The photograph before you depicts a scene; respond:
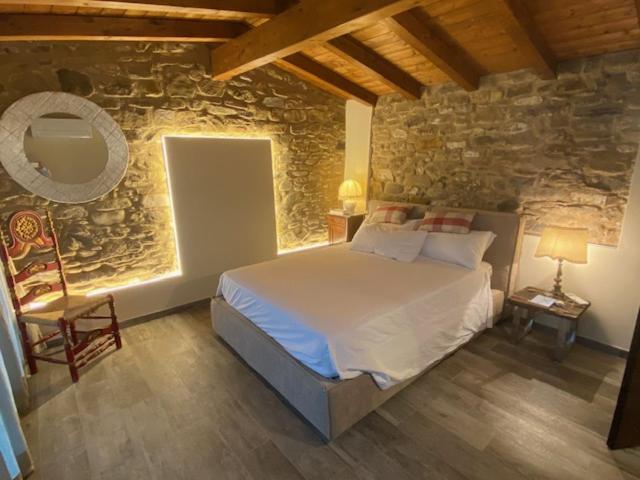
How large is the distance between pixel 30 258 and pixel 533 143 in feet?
14.7

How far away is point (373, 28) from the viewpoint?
113 inches

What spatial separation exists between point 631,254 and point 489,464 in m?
2.06

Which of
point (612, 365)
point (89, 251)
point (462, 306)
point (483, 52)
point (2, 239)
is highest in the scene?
point (483, 52)

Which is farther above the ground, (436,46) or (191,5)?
(191,5)

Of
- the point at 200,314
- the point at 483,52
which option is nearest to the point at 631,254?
the point at 483,52

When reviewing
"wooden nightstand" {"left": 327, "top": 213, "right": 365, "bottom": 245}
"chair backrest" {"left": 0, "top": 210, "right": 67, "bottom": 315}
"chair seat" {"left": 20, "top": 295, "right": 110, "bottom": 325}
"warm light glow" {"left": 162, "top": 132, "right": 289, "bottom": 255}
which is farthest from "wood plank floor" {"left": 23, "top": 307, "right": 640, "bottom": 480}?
"wooden nightstand" {"left": 327, "top": 213, "right": 365, "bottom": 245}

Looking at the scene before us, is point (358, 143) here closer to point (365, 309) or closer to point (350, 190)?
point (350, 190)

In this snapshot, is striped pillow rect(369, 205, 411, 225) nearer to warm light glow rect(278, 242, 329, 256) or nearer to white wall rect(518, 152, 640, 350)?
warm light glow rect(278, 242, 329, 256)

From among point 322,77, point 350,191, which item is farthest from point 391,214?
point 322,77

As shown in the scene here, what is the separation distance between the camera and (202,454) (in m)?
1.83

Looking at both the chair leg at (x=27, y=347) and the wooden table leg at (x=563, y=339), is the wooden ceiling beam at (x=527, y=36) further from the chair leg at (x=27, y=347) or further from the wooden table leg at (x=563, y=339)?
the chair leg at (x=27, y=347)

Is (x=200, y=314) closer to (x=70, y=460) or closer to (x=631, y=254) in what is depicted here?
(x=70, y=460)

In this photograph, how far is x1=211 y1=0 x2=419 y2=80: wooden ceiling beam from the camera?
201cm

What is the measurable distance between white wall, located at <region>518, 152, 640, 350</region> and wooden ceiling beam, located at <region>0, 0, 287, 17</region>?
10.1 feet
